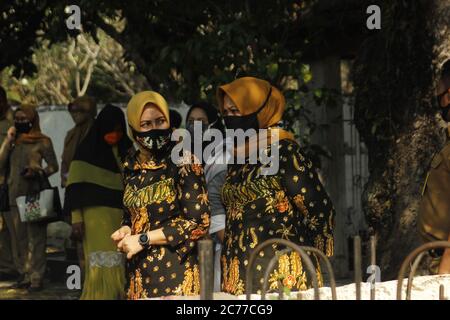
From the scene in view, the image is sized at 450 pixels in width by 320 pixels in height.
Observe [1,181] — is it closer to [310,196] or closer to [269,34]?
[269,34]

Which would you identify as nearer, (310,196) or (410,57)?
(310,196)

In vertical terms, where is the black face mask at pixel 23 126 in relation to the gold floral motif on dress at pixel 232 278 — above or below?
above

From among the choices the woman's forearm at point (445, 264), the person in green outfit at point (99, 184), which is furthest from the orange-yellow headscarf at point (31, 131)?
the woman's forearm at point (445, 264)

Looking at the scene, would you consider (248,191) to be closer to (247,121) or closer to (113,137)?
(247,121)

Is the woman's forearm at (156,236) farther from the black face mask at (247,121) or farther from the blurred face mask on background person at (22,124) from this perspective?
the blurred face mask on background person at (22,124)

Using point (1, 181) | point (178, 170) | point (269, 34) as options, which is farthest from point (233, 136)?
point (1, 181)

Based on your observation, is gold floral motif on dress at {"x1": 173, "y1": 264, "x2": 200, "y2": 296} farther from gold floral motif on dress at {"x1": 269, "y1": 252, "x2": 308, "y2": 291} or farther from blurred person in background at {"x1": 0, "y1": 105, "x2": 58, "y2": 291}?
blurred person in background at {"x1": 0, "y1": 105, "x2": 58, "y2": 291}

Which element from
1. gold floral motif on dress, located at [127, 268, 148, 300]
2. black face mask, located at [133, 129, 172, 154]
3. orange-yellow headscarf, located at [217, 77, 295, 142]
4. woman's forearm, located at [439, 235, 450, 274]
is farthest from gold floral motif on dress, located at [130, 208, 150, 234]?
woman's forearm, located at [439, 235, 450, 274]

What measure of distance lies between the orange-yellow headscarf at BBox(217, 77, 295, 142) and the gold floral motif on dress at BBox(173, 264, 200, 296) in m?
0.81

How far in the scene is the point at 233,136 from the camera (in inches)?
274

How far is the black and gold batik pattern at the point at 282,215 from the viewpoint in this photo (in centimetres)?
651

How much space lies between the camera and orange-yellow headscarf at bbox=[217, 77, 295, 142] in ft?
22.1

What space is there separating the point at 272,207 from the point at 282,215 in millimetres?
65
